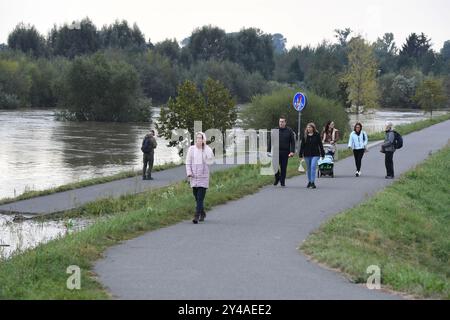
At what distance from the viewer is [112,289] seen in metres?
8.09

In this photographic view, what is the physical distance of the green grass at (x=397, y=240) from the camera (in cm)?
884

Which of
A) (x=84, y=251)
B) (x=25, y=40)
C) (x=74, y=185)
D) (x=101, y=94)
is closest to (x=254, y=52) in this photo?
(x=25, y=40)

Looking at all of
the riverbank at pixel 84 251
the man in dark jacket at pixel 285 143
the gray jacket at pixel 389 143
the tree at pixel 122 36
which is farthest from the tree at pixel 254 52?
the riverbank at pixel 84 251

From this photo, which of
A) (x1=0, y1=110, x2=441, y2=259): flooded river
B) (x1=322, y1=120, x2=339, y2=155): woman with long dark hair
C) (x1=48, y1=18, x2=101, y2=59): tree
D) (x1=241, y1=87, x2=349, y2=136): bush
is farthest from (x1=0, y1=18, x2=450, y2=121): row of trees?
(x1=322, y1=120, x2=339, y2=155): woman with long dark hair

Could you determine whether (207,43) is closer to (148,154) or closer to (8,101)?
(8,101)

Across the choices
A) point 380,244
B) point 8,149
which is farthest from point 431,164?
point 8,149

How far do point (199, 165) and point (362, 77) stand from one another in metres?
54.2

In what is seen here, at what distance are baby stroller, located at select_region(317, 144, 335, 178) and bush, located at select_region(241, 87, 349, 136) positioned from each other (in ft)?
72.7

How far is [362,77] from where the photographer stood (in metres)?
65.3

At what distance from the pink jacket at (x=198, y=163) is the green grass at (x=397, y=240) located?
2.26 m

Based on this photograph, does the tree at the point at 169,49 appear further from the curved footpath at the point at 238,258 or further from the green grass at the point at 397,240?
the curved footpath at the point at 238,258

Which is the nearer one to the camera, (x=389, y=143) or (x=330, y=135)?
(x=389, y=143)

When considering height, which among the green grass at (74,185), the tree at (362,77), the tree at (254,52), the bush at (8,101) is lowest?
the green grass at (74,185)

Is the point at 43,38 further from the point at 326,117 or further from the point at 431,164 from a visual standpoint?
the point at 431,164
